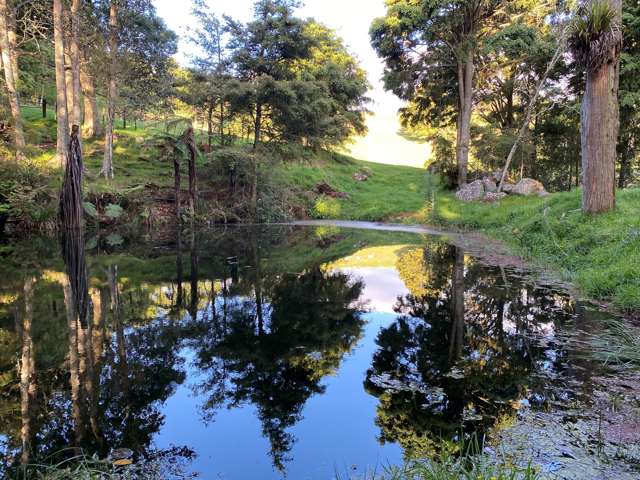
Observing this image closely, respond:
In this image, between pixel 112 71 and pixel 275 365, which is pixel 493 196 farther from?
pixel 112 71

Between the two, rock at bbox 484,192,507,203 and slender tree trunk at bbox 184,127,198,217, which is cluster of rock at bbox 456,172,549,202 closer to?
rock at bbox 484,192,507,203

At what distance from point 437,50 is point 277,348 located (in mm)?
19818

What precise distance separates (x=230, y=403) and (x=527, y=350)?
9.98 ft

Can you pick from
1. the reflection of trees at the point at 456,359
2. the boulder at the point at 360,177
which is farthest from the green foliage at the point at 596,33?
the boulder at the point at 360,177

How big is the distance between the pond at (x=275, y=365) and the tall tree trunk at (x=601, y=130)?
3.73 m

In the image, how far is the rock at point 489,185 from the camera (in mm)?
20578

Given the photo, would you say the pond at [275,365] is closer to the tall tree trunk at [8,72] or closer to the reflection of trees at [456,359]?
the reflection of trees at [456,359]

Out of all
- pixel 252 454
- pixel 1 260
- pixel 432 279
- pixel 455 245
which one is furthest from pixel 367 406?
pixel 455 245

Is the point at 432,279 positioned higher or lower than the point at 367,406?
higher

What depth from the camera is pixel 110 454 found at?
2750 mm

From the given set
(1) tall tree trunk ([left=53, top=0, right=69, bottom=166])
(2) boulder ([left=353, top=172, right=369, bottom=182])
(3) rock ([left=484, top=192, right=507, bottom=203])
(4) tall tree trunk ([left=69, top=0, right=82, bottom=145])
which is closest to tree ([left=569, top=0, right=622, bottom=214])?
(3) rock ([left=484, top=192, right=507, bottom=203])

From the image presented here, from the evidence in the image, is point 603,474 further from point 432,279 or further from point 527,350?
point 432,279

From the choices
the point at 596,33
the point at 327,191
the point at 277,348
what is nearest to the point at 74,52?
the point at 327,191

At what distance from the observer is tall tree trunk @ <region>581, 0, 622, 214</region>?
32.1 ft
